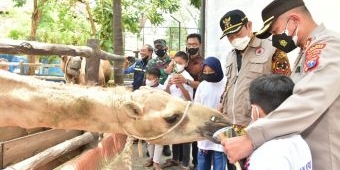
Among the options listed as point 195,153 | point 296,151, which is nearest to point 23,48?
point 296,151

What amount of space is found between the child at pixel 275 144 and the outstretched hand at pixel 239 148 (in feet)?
0.11

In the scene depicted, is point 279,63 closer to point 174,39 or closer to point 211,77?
point 211,77

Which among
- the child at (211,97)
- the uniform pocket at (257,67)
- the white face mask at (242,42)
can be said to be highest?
the white face mask at (242,42)

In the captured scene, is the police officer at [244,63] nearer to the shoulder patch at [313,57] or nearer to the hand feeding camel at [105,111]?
the hand feeding camel at [105,111]

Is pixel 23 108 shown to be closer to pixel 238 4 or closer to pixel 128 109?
pixel 128 109

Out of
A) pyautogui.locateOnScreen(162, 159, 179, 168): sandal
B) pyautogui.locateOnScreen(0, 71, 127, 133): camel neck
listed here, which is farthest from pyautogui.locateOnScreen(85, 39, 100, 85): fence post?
pyautogui.locateOnScreen(0, 71, 127, 133): camel neck

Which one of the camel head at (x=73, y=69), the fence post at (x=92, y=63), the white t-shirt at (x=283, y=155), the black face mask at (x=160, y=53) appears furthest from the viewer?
the camel head at (x=73, y=69)

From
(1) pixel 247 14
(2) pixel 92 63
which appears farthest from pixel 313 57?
(2) pixel 92 63

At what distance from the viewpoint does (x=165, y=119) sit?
233 centimetres

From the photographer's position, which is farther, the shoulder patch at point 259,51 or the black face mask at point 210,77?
the black face mask at point 210,77

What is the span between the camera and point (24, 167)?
3451 millimetres

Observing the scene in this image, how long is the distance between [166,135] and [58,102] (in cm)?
62

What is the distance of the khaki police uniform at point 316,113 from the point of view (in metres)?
1.84

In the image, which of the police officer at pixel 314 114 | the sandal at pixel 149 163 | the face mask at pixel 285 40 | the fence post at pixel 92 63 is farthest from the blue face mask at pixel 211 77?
the police officer at pixel 314 114
